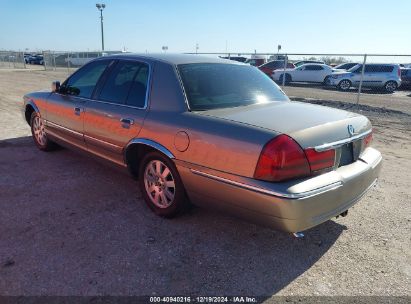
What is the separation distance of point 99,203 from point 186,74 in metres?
1.70

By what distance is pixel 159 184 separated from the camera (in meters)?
3.68

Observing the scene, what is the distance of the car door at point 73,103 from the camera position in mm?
4605

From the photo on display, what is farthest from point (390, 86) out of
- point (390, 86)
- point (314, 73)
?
point (314, 73)

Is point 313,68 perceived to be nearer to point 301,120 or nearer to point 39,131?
point 39,131

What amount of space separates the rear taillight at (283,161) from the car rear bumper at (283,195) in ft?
0.20

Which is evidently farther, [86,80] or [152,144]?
[86,80]

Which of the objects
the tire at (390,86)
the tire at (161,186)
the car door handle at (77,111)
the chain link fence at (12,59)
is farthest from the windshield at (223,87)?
the chain link fence at (12,59)

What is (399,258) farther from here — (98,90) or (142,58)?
(98,90)

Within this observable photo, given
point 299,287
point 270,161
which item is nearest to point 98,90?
point 270,161

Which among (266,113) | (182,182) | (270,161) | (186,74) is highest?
(186,74)

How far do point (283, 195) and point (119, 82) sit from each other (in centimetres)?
245

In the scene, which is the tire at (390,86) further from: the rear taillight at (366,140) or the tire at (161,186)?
the tire at (161,186)

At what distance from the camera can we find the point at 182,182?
337 cm

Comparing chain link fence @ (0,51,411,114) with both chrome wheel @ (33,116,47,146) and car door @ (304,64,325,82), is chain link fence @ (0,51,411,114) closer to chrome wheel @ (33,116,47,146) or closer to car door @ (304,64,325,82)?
car door @ (304,64,325,82)
